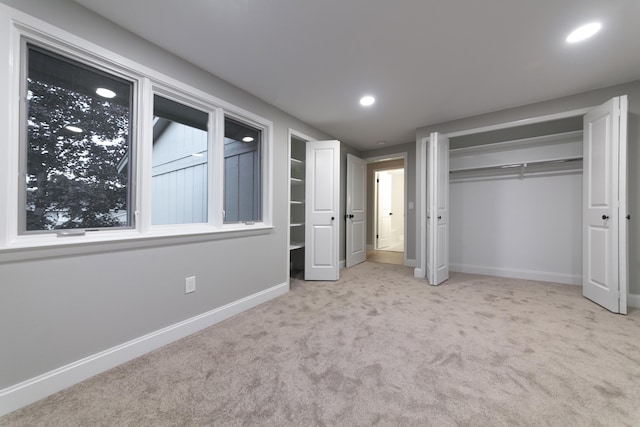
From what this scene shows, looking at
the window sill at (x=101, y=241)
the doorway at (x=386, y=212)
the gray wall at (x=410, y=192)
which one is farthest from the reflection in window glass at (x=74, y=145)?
the doorway at (x=386, y=212)

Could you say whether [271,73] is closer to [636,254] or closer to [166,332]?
[166,332]

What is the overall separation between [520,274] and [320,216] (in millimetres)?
3179

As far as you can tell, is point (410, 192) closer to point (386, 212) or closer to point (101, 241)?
point (386, 212)

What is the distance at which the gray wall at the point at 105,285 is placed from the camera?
1.33 meters

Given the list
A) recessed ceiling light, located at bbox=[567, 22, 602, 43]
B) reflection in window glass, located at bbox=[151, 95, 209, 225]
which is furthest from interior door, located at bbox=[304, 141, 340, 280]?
recessed ceiling light, located at bbox=[567, 22, 602, 43]

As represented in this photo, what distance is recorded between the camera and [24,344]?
1335 millimetres

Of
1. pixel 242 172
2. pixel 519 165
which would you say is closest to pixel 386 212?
pixel 519 165

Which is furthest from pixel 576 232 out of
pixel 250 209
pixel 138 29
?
pixel 138 29

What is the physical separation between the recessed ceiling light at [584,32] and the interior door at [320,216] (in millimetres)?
2519

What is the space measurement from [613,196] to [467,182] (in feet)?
5.98

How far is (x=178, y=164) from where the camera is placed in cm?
224

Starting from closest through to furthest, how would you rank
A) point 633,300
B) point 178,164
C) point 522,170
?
point 178,164 < point 633,300 < point 522,170

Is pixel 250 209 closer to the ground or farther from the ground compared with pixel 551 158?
closer to the ground

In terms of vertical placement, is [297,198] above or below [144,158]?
below
